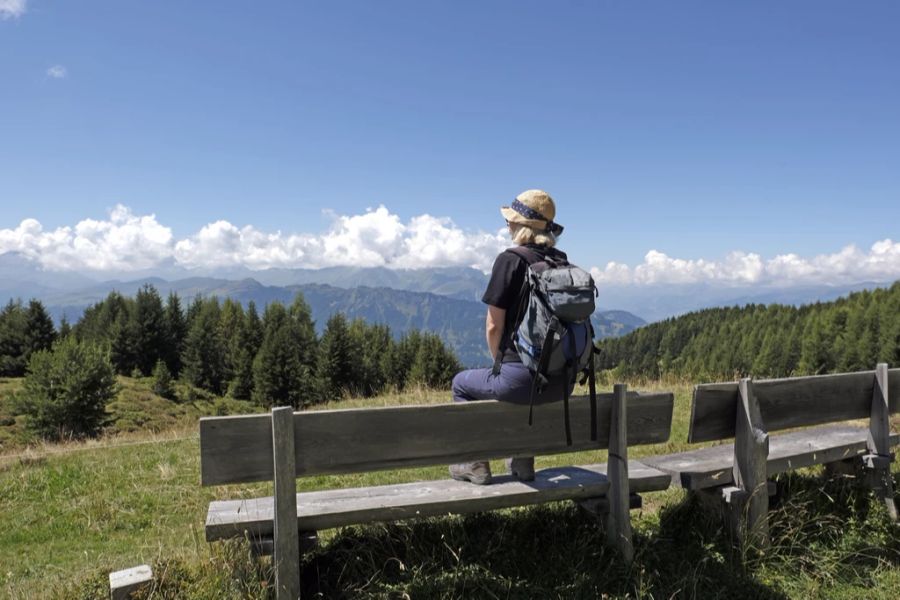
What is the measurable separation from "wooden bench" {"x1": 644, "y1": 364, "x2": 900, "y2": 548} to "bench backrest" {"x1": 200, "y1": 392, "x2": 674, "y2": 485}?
2.74ft

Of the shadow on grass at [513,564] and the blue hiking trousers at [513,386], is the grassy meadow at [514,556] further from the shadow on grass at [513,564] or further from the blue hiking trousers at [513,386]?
the blue hiking trousers at [513,386]

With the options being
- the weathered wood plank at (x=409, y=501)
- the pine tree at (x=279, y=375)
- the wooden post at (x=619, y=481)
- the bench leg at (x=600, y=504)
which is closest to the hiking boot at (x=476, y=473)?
the weathered wood plank at (x=409, y=501)

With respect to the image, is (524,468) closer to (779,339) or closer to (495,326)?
(495,326)

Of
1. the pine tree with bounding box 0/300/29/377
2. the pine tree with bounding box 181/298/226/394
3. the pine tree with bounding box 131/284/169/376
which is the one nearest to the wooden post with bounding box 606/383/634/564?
the pine tree with bounding box 0/300/29/377

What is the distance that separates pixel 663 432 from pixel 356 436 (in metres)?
2.30

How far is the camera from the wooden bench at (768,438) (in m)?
4.28

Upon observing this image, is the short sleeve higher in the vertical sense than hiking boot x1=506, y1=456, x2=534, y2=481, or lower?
higher

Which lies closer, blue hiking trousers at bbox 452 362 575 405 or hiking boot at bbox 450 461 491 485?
blue hiking trousers at bbox 452 362 575 405

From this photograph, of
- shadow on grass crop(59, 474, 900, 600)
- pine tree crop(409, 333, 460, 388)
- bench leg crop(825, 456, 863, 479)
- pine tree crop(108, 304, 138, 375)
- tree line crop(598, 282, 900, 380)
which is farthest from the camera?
tree line crop(598, 282, 900, 380)

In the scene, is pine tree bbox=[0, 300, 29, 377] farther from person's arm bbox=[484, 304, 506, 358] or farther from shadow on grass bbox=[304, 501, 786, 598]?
person's arm bbox=[484, 304, 506, 358]

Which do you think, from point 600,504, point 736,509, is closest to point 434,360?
point 736,509

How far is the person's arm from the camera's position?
390cm

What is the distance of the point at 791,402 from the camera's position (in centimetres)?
462

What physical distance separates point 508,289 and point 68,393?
4426cm
